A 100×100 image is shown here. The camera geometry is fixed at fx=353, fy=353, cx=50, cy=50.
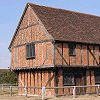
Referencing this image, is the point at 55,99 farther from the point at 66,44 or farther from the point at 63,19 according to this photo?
the point at 63,19

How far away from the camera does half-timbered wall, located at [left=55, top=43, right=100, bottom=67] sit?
3649 centimetres

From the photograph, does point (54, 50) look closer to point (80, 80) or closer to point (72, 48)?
point (72, 48)

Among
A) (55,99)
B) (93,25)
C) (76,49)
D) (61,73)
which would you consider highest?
(93,25)

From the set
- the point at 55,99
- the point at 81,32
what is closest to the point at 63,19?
the point at 81,32

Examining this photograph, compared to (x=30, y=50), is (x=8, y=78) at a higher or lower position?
lower

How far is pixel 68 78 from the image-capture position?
123ft

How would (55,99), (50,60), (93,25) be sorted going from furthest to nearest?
1. (93,25)
2. (50,60)
3. (55,99)

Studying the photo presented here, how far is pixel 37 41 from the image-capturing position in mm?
38750

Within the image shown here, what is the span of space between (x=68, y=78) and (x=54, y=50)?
3.57 meters

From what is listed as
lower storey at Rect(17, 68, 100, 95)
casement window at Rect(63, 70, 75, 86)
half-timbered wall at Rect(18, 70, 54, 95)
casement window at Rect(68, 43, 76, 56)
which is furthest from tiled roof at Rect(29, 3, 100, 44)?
half-timbered wall at Rect(18, 70, 54, 95)

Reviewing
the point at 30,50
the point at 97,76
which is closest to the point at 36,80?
the point at 30,50

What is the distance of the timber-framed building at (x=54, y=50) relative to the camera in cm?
3659

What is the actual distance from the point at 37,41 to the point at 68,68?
472cm

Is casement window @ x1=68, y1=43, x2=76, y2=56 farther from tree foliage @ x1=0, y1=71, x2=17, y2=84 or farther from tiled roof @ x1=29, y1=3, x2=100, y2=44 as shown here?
tree foliage @ x1=0, y1=71, x2=17, y2=84
